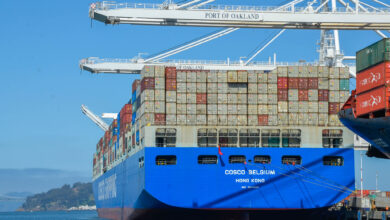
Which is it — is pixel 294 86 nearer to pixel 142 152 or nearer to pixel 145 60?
pixel 142 152

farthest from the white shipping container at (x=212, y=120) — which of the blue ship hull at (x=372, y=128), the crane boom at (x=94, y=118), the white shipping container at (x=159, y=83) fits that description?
the crane boom at (x=94, y=118)

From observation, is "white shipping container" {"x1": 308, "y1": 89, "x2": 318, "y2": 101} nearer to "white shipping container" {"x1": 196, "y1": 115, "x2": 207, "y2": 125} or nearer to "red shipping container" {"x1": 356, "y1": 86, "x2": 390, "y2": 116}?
"red shipping container" {"x1": 356, "y1": 86, "x2": 390, "y2": 116}

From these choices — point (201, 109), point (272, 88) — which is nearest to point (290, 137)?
point (272, 88)

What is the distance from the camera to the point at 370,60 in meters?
32.4

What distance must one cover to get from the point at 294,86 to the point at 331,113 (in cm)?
282

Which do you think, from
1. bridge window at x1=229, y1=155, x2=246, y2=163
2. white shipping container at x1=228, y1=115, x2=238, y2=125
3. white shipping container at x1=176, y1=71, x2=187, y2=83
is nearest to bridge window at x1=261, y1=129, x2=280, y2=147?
bridge window at x1=229, y1=155, x2=246, y2=163

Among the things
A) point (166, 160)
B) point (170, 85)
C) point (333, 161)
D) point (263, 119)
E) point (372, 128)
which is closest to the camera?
point (372, 128)

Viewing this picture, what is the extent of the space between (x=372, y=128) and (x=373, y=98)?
8.71 feet

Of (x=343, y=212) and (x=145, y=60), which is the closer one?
(x=343, y=212)

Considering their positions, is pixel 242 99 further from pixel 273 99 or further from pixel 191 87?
pixel 191 87

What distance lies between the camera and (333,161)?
3994 cm

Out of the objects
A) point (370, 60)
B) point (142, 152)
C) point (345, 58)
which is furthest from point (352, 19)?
point (142, 152)

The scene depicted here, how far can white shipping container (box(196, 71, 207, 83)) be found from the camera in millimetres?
40219

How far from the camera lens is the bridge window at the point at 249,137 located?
39531mm
